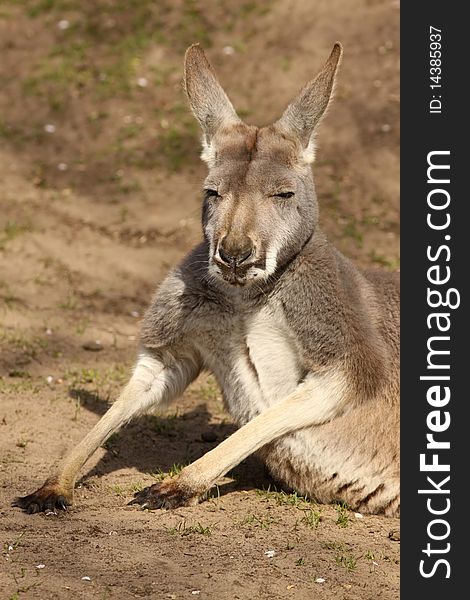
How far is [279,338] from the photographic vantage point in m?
4.98

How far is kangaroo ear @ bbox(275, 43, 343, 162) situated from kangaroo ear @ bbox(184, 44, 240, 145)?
31cm

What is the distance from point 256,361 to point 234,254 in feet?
2.33

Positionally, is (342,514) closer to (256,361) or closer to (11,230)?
(256,361)

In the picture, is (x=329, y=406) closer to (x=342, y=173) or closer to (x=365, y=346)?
(x=365, y=346)

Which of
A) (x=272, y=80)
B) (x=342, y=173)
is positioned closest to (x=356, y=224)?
(x=342, y=173)

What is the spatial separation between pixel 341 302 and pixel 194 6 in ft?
29.2

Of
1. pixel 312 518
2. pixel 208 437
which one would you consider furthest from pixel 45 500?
pixel 208 437

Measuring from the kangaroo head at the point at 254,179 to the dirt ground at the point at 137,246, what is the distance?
49.3 inches

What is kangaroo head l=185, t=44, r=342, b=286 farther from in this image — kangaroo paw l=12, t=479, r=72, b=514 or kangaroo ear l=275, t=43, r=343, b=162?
kangaroo paw l=12, t=479, r=72, b=514

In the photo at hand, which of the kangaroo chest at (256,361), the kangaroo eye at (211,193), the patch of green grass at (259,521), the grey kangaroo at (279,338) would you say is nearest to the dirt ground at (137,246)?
the patch of green grass at (259,521)

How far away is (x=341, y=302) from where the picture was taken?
498cm

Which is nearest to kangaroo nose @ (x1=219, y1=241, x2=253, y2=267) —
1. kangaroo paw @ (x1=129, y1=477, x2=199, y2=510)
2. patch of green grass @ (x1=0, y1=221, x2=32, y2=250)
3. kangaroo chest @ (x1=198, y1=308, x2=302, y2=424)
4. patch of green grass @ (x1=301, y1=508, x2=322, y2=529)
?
kangaroo chest @ (x1=198, y1=308, x2=302, y2=424)

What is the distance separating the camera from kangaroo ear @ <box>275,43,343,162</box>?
5.02m

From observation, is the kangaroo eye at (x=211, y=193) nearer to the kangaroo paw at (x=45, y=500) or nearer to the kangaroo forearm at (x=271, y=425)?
the kangaroo forearm at (x=271, y=425)
